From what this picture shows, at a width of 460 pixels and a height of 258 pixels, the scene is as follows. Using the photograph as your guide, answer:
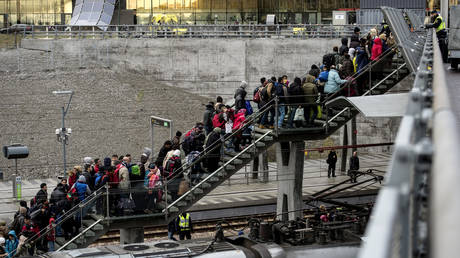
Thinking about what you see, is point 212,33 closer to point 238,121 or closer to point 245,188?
point 245,188

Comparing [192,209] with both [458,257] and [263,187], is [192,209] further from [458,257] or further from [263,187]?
[458,257]

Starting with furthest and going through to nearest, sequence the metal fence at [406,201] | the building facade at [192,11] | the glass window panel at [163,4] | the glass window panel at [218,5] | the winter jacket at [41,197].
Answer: the glass window panel at [218,5] < the glass window panel at [163,4] < the building facade at [192,11] < the winter jacket at [41,197] < the metal fence at [406,201]

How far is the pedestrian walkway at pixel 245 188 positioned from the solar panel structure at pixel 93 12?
88.3ft

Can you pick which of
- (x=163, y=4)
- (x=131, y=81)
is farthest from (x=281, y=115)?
(x=163, y=4)

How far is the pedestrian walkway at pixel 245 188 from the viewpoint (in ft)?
112

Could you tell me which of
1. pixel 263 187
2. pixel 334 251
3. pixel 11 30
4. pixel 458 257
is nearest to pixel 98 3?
pixel 11 30

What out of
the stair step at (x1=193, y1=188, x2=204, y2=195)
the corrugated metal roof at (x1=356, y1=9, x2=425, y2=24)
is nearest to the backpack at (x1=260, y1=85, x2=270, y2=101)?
the stair step at (x1=193, y1=188, x2=204, y2=195)

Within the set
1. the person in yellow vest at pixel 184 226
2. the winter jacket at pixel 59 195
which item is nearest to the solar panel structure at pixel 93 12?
the person in yellow vest at pixel 184 226

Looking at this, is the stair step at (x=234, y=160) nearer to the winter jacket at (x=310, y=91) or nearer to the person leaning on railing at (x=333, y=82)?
the winter jacket at (x=310, y=91)

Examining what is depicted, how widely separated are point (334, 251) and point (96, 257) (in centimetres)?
442

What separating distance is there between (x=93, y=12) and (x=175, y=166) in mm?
48711

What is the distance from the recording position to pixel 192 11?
8256cm

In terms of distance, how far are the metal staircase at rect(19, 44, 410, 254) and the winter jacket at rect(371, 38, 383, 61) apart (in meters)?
0.16

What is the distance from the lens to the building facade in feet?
264
